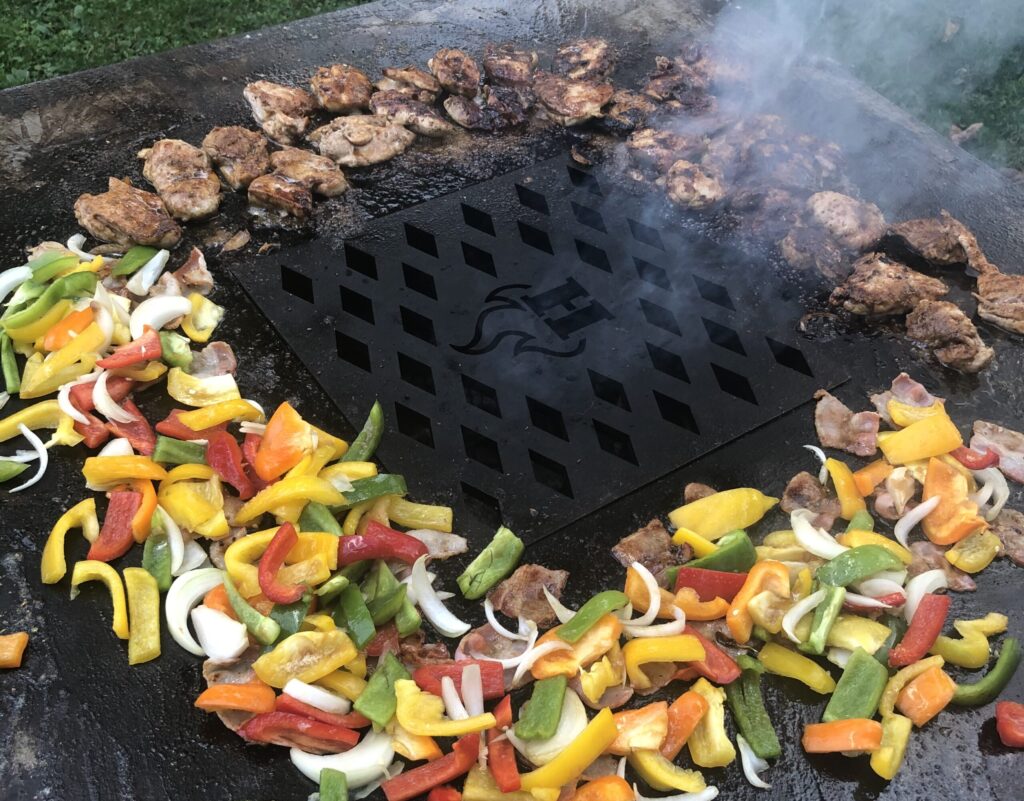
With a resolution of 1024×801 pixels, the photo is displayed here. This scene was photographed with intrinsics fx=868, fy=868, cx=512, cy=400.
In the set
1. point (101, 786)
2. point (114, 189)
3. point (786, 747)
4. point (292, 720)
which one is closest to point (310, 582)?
point (292, 720)

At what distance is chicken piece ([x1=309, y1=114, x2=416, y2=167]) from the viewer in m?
4.05

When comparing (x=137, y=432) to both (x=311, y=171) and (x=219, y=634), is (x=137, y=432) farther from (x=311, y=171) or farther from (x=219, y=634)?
(x=311, y=171)

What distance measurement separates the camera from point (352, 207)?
389cm

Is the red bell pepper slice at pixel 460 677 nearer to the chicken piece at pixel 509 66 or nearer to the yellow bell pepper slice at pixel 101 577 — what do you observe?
the yellow bell pepper slice at pixel 101 577

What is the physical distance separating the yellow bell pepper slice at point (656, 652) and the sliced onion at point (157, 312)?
6.87ft

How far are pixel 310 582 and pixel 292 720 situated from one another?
15.7 inches

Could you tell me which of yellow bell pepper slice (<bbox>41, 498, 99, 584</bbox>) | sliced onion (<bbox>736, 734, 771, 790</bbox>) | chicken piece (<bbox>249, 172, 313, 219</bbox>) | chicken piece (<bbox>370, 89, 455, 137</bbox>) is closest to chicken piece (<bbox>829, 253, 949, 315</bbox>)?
sliced onion (<bbox>736, 734, 771, 790</bbox>)

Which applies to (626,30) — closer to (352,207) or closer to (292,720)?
(352,207)

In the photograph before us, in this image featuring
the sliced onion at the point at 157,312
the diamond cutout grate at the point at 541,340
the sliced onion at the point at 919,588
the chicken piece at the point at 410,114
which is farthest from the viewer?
the chicken piece at the point at 410,114

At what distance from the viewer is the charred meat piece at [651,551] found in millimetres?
2773

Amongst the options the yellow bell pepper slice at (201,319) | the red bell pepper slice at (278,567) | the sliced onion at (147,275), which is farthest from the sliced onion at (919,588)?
the sliced onion at (147,275)

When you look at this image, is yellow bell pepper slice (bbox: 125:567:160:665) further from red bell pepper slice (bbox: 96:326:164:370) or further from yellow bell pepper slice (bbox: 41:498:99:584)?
red bell pepper slice (bbox: 96:326:164:370)

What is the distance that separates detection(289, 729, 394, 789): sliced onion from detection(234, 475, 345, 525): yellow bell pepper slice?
737mm

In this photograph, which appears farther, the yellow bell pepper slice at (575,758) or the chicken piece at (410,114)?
the chicken piece at (410,114)
